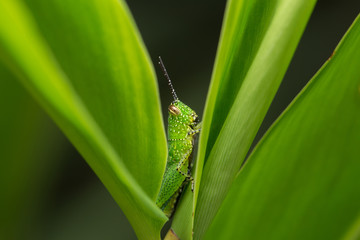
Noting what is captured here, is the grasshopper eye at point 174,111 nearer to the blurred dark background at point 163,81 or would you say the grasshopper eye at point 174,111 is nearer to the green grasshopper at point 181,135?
the green grasshopper at point 181,135

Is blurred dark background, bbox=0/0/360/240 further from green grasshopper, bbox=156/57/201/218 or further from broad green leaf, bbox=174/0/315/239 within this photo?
broad green leaf, bbox=174/0/315/239

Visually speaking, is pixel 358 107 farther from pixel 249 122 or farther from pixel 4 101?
pixel 4 101

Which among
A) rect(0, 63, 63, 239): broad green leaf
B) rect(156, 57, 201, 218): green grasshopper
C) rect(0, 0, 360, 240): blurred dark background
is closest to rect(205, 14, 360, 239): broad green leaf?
rect(0, 63, 63, 239): broad green leaf

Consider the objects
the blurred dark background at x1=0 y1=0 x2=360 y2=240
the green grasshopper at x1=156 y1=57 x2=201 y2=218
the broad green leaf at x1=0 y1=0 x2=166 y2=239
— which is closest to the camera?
the broad green leaf at x1=0 y1=0 x2=166 y2=239

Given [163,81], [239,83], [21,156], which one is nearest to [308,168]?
[239,83]

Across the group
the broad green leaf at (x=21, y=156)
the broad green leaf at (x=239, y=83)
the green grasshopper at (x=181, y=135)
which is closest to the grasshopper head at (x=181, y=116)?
the green grasshopper at (x=181, y=135)

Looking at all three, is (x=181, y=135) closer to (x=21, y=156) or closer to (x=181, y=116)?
(x=181, y=116)
